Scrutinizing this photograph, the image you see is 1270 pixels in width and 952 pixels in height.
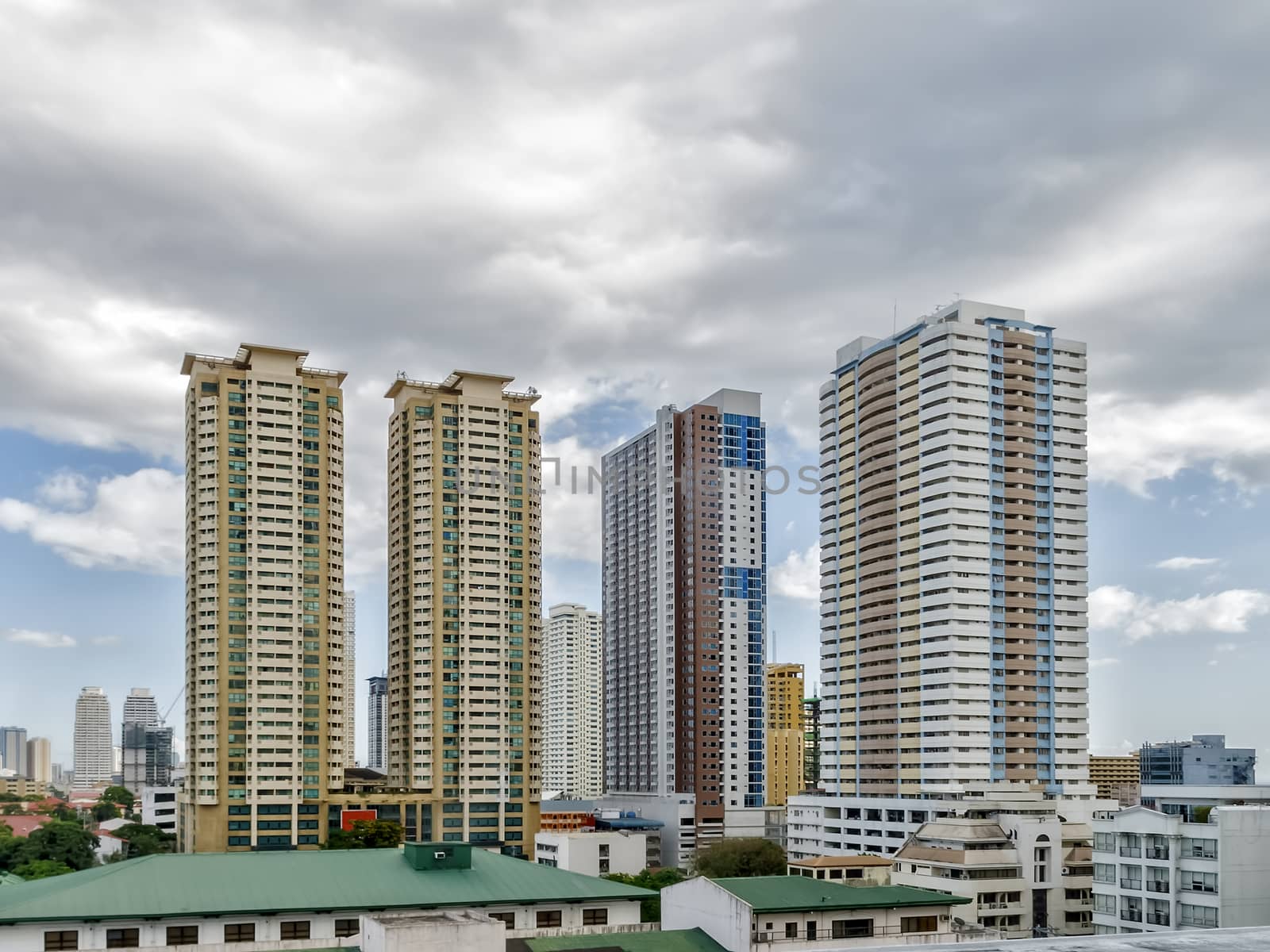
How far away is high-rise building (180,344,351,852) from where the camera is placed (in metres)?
113

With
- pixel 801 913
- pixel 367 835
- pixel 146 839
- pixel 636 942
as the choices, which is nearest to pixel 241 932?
pixel 636 942

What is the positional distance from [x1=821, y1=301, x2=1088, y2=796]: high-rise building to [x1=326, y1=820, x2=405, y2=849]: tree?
143 feet

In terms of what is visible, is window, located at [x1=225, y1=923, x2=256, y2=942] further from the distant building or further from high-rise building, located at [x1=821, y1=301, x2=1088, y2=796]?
the distant building

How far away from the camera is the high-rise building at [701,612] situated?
6284 inches

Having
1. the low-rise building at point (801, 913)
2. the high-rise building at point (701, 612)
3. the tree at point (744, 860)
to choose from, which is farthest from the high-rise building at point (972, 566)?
the low-rise building at point (801, 913)

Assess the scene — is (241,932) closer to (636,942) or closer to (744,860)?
(636,942)

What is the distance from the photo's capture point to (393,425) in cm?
13388

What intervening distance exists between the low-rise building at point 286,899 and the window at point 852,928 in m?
8.48

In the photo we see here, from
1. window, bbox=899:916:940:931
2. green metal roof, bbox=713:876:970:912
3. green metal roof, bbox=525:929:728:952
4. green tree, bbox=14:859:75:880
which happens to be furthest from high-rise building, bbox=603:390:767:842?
green metal roof, bbox=525:929:728:952

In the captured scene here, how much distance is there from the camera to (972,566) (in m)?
111

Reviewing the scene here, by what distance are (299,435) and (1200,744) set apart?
371 ft

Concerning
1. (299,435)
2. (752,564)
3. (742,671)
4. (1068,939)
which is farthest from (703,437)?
(1068,939)

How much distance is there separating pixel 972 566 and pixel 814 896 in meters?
63.1

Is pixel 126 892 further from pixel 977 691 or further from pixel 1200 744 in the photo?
pixel 1200 744
